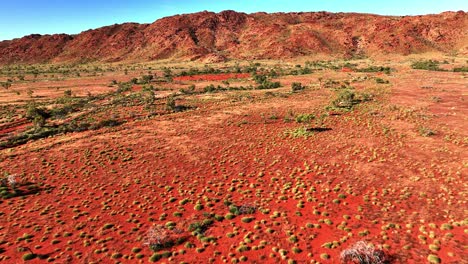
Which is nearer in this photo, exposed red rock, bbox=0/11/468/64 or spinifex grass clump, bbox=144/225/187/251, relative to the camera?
spinifex grass clump, bbox=144/225/187/251

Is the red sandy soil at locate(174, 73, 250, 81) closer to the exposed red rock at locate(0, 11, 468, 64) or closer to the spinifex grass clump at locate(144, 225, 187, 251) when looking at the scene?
the exposed red rock at locate(0, 11, 468, 64)

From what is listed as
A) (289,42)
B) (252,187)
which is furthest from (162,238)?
(289,42)

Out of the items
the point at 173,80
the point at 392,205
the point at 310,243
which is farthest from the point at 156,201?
the point at 173,80

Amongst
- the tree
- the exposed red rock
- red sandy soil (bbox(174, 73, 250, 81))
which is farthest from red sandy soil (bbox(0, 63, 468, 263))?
the exposed red rock

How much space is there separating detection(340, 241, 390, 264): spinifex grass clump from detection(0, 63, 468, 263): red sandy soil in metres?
0.57

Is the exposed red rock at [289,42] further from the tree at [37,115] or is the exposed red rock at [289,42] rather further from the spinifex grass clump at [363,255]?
the spinifex grass clump at [363,255]

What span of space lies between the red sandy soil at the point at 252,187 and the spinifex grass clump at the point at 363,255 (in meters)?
0.57

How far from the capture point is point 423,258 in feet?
55.1

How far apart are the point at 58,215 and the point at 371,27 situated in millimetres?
182449

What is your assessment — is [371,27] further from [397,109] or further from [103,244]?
[103,244]

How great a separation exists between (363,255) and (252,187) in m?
11.2

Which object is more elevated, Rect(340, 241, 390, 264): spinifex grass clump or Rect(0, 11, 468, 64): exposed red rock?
Rect(0, 11, 468, 64): exposed red rock

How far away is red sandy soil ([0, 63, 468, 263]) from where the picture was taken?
19.0m

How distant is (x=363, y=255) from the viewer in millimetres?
16734
